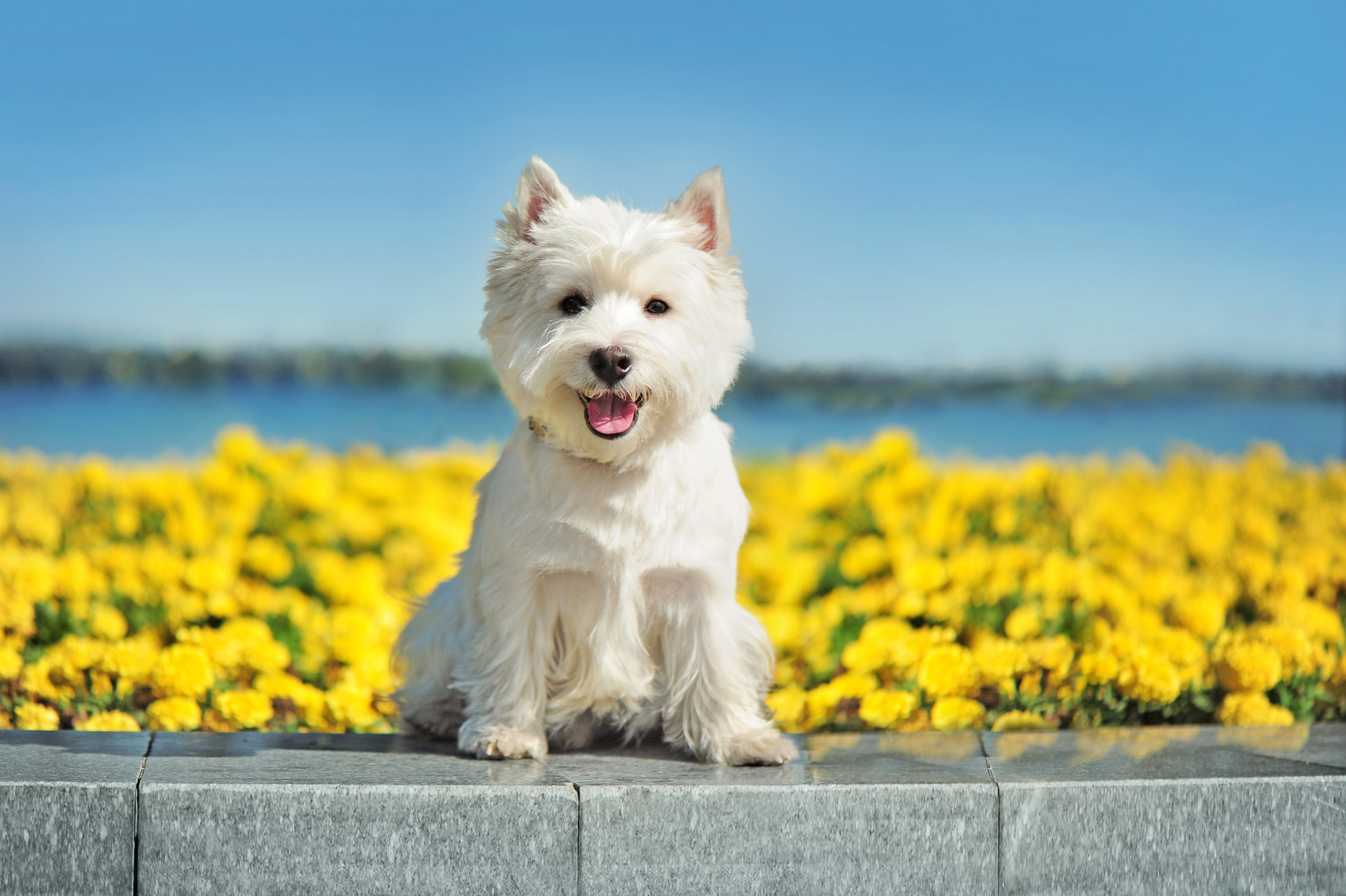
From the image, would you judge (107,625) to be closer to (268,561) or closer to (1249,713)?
(268,561)

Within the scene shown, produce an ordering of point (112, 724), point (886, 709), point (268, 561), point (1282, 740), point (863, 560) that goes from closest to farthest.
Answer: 1. point (1282, 740)
2. point (112, 724)
3. point (886, 709)
4. point (268, 561)
5. point (863, 560)

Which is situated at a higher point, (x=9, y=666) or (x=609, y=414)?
(x=609, y=414)

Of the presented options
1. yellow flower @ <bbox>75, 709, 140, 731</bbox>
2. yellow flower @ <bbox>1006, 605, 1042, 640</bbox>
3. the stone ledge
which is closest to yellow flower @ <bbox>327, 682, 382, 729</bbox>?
yellow flower @ <bbox>75, 709, 140, 731</bbox>

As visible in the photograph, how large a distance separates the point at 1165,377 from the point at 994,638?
9.44ft

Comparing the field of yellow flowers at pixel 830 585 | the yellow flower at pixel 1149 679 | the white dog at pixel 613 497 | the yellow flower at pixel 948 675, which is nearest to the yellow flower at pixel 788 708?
the field of yellow flowers at pixel 830 585

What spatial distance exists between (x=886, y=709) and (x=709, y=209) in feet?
6.30

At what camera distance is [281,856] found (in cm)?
259

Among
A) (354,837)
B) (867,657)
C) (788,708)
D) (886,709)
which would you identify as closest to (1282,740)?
(886,709)

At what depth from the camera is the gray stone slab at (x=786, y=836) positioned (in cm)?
266

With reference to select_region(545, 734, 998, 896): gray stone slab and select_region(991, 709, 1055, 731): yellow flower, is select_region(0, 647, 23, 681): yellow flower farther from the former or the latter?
select_region(991, 709, 1055, 731): yellow flower

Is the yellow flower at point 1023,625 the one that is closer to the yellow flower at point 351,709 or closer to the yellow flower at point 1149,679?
the yellow flower at point 1149,679

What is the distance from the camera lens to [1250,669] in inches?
159

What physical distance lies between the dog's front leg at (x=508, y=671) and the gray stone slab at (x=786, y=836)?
0.31 meters

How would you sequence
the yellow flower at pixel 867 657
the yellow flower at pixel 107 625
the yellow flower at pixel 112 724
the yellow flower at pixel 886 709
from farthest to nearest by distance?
the yellow flower at pixel 107 625 → the yellow flower at pixel 867 657 → the yellow flower at pixel 886 709 → the yellow flower at pixel 112 724
